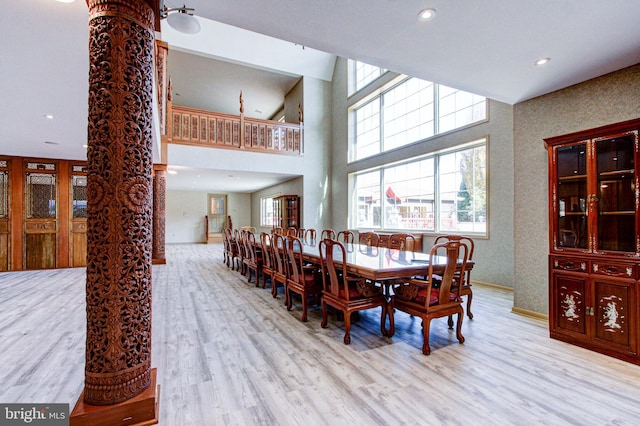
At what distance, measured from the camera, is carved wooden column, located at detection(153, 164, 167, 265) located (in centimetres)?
712

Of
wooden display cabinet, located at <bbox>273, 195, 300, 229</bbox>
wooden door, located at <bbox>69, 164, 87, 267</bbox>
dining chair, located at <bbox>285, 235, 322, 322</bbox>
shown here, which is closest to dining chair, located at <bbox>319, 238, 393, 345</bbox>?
dining chair, located at <bbox>285, 235, 322, 322</bbox>

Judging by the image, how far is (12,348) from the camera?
8.82ft

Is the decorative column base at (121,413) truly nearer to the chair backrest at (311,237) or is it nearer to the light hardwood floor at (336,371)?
the light hardwood floor at (336,371)

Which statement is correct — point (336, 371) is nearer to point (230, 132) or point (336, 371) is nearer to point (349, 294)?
point (349, 294)

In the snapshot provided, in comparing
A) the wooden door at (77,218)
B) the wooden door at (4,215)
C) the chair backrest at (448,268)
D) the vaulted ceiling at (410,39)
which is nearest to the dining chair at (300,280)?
the chair backrest at (448,268)

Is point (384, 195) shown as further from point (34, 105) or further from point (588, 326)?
point (34, 105)

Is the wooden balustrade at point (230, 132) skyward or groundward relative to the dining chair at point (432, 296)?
skyward

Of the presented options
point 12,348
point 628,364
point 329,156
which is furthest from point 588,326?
point 329,156

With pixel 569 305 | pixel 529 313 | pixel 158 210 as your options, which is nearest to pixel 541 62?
pixel 569 305

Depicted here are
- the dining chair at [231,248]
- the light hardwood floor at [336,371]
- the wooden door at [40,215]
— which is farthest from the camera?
the dining chair at [231,248]

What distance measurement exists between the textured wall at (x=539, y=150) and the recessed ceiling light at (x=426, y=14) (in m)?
2.13

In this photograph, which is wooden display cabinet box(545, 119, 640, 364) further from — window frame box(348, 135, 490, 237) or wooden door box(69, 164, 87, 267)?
wooden door box(69, 164, 87, 267)

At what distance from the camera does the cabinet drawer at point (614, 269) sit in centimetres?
243

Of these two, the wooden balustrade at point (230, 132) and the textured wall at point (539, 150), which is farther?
the wooden balustrade at point (230, 132)
